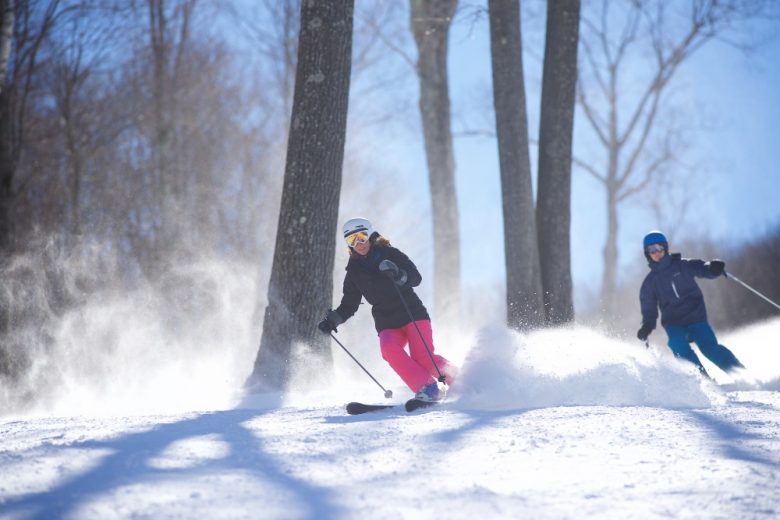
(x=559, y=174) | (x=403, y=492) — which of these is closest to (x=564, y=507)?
(x=403, y=492)

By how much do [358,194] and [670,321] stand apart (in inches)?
677

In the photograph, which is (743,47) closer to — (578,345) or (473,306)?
(578,345)

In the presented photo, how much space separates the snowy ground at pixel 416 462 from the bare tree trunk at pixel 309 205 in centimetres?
218

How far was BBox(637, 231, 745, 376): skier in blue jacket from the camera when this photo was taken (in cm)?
797

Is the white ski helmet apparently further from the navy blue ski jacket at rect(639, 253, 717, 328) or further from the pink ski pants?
the navy blue ski jacket at rect(639, 253, 717, 328)

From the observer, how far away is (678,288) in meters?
8.08

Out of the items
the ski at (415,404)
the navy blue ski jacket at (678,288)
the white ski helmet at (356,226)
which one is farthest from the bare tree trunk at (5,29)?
the navy blue ski jacket at (678,288)

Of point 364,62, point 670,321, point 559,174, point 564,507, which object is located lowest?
point 564,507

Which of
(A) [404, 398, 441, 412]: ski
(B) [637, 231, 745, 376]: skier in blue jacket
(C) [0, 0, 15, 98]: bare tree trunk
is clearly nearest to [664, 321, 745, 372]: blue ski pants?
(B) [637, 231, 745, 376]: skier in blue jacket

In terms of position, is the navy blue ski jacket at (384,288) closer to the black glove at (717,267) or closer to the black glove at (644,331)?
the black glove at (644,331)

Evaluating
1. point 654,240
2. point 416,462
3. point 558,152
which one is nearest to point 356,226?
point 416,462

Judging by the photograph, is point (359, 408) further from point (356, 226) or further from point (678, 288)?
point (678, 288)

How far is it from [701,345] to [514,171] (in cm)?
313

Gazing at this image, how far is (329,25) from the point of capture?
7609 mm
